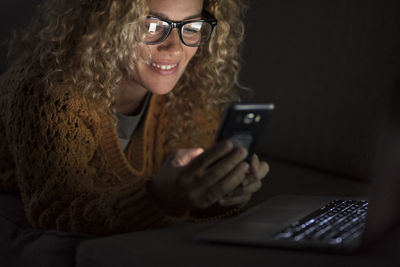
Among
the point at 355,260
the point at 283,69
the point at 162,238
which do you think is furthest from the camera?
the point at 283,69

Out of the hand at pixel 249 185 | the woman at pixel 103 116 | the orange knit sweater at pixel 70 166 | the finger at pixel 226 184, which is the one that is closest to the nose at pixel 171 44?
the woman at pixel 103 116

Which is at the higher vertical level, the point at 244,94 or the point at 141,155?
the point at 244,94

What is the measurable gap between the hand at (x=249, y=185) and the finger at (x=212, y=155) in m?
0.21

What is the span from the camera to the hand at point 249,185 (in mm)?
A: 1185

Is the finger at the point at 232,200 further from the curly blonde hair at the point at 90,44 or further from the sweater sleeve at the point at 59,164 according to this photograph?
the curly blonde hair at the point at 90,44

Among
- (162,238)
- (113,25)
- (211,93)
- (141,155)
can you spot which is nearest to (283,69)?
(211,93)

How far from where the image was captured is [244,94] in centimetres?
192

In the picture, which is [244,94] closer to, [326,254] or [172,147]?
[172,147]

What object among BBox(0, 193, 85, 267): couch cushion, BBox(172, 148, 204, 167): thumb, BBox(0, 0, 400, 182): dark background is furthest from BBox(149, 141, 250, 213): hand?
BBox(0, 0, 400, 182): dark background

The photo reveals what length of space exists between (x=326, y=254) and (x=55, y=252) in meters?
0.55

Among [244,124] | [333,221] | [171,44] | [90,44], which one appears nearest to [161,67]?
[171,44]

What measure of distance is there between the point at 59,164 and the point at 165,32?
392mm

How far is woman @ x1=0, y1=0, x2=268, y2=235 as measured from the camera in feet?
3.71

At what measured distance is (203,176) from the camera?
1003 millimetres
